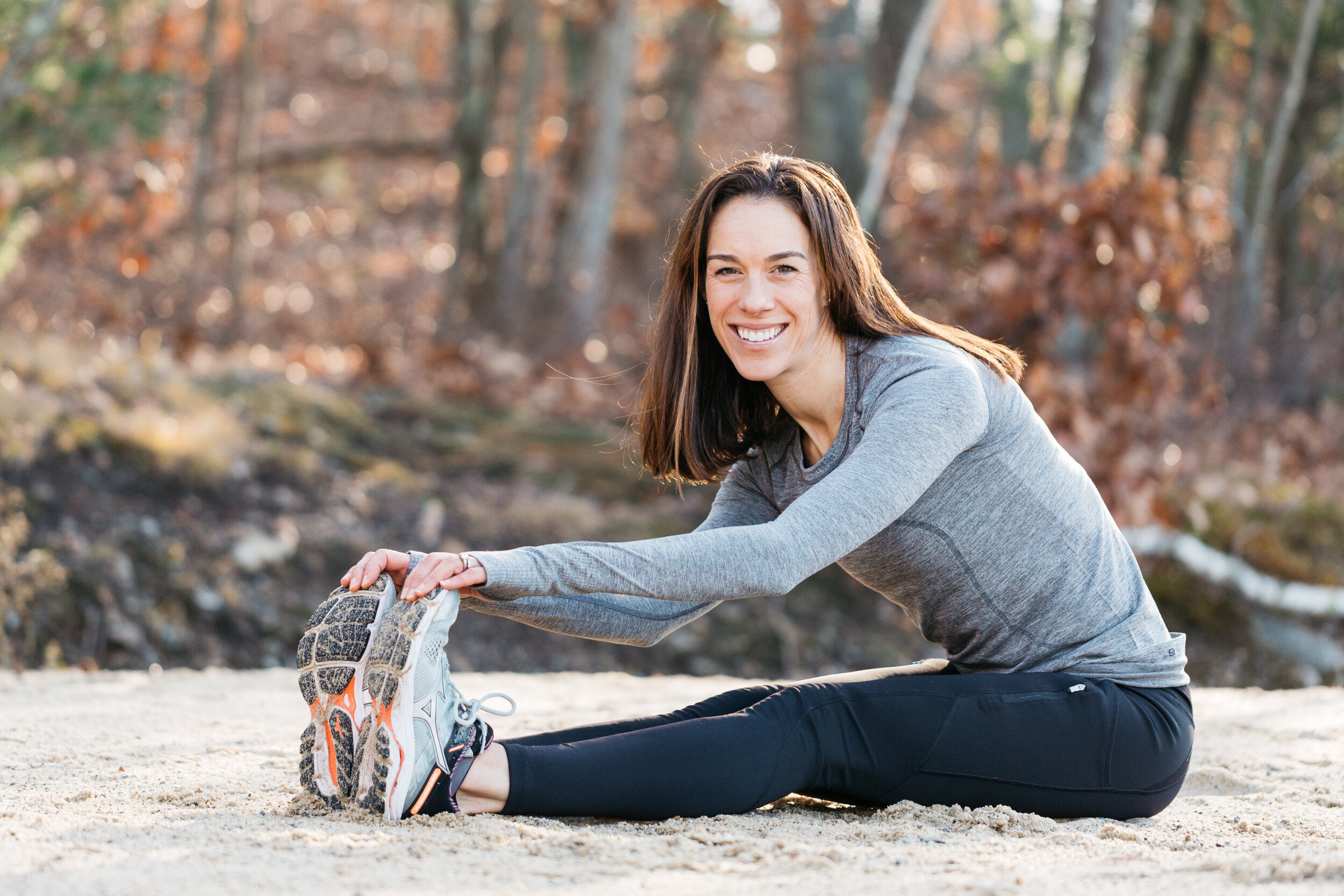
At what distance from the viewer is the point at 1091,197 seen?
542cm

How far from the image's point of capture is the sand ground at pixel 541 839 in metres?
1.85

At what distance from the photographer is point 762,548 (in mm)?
2135

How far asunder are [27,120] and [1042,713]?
5.19 m

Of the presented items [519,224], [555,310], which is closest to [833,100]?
[519,224]

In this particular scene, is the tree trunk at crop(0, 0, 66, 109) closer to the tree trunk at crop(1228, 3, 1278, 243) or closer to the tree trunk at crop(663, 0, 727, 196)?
the tree trunk at crop(1228, 3, 1278, 243)

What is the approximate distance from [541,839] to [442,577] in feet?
1.63

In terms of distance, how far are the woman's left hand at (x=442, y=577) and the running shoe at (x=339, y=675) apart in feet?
0.25

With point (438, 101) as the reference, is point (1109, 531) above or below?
below

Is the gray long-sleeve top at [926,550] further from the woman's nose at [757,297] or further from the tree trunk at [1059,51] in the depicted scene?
the tree trunk at [1059,51]

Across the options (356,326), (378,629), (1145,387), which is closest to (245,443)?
(378,629)

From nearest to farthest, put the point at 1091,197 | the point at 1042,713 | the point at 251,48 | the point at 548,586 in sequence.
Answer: the point at 548,586 < the point at 1042,713 < the point at 1091,197 < the point at 251,48

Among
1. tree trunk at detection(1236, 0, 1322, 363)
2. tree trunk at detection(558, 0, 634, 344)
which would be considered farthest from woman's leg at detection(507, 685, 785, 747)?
tree trunk at detection(1236, 0, 1322, 363)

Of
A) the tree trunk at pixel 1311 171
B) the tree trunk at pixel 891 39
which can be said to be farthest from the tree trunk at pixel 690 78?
the tree trunk at pixel 1311 171

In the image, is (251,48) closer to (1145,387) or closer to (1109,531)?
(1145,387)
